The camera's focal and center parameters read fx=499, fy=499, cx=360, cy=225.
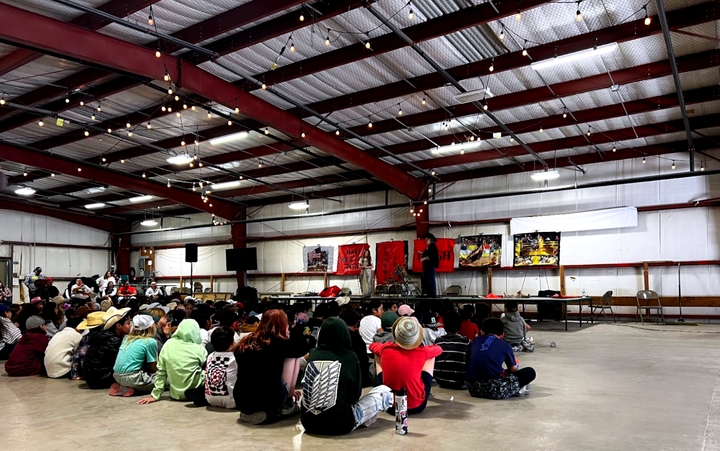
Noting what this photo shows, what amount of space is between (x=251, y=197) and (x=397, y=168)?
7408 millimetres

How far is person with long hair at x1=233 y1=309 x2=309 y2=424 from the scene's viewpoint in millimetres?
4078

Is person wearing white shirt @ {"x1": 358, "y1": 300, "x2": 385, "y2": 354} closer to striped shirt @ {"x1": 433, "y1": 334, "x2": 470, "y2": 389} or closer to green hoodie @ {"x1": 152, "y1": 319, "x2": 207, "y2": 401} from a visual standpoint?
striped shirt @ {"x1": 433, "y1": 334, "x2": 470, "y2": 389}

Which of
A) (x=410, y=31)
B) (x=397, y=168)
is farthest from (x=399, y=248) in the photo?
(x=410, y=31)

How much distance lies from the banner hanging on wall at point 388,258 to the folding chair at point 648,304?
23.3 ft

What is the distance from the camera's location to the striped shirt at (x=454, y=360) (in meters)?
5.37

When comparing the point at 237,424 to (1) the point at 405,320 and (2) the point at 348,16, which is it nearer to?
(1) the point at 405,320

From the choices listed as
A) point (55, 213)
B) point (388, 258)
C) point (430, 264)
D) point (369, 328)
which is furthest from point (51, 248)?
point (369, 328)

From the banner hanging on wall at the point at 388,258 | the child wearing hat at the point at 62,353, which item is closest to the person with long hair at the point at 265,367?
the child wearing hat at the point at 62,353

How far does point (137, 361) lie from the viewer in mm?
5297

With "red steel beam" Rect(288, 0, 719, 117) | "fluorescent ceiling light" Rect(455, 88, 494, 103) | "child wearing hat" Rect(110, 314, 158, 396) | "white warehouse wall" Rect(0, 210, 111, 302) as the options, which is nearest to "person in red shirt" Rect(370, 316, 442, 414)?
"child wearing hat" Rect(110, 314, 158, 396)

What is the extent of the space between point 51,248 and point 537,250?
20334 millimetres

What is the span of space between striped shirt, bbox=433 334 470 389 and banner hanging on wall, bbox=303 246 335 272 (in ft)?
45.2

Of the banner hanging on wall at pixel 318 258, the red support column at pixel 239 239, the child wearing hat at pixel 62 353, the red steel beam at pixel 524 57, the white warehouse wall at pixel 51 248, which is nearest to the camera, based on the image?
the child wearing hat at pixel 62 353

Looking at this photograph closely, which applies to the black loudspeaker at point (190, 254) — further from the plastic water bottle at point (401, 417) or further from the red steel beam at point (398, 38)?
the plastic water bottle at point (401, 417)
